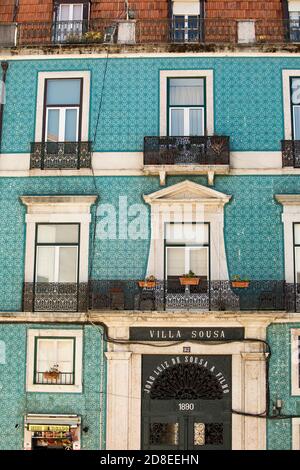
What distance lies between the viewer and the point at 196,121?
20.0 m

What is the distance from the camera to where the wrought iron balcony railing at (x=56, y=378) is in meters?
18.8

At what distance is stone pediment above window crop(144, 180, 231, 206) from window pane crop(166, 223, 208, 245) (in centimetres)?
59

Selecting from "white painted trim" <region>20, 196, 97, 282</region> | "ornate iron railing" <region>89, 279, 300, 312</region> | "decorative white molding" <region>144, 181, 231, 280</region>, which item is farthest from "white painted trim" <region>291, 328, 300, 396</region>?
"white painted trim" <region>20, 196, 97, 282</region>

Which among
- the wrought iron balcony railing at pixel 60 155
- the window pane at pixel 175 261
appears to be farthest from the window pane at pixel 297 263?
the wrought iron balcony railing at pixel 60 155

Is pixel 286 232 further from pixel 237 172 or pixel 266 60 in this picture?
pixel 266 60

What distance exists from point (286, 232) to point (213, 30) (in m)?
5.56

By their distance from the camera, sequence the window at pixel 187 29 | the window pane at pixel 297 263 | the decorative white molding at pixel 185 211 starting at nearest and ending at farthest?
the window pane at pixel 297 263 < the decorative white molding at pixel 185 211 < the window at pixel 187 29

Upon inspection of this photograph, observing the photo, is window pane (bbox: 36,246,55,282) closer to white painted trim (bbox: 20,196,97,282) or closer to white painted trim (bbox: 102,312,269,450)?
white painted trim (bbox: 20,196,97,282)

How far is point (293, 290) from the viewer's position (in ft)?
61.8

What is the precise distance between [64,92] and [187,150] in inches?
137

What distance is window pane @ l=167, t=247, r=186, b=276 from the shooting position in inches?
760

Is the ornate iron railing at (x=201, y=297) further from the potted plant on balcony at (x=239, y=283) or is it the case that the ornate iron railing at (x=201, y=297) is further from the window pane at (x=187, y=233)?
the window pane at (x=187, y=233)

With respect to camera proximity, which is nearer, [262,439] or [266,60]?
[262,439]
